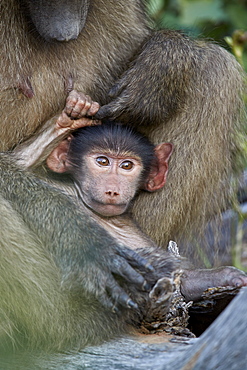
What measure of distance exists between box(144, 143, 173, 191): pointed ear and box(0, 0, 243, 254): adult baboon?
1.4 inches

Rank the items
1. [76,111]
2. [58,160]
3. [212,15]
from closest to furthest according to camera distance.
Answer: [76,111], [58,160], [212,15]

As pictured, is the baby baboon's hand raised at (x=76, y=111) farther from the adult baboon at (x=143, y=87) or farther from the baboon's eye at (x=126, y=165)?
the baboon's eye at (x=126, y=165)

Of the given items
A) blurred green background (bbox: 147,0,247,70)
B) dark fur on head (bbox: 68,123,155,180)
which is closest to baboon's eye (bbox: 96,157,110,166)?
dark fur on head (bbox: 68,123,155,180)

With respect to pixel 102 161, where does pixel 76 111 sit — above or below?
above

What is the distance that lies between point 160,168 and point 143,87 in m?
0.38

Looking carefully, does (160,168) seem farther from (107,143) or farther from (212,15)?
(212,15)

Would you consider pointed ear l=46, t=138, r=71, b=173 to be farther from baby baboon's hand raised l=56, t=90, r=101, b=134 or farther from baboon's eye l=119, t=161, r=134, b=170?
baboon's eye l=119, t=161, r=134, b=170

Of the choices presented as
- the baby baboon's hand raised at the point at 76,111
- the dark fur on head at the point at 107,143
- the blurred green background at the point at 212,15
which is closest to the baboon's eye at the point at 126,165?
the dark fur on head at the point at 107,143

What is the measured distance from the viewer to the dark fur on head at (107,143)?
3.21 metres

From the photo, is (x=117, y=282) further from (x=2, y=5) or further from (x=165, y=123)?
(x=2, y=5)

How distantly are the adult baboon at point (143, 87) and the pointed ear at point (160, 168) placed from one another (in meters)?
0.04

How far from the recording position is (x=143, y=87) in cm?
314

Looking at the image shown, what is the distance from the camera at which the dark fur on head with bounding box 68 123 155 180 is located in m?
3.21

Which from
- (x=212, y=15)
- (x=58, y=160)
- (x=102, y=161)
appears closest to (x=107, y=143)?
(x=102, y=161)
